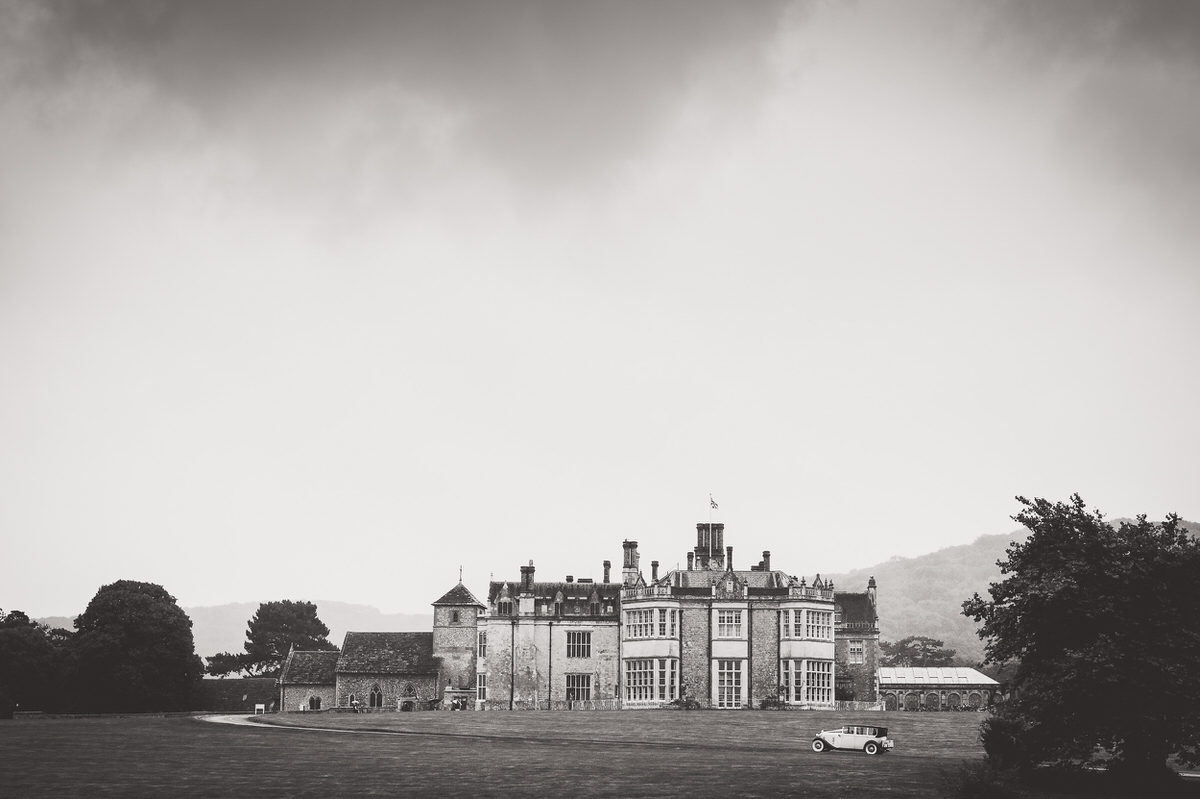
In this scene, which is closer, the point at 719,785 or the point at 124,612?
the point at 719,785

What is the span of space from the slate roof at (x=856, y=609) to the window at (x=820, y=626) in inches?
246

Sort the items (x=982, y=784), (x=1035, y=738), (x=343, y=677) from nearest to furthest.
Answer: (x=982, y=784) → (x=1035, y=738) → (x=343, y=677)

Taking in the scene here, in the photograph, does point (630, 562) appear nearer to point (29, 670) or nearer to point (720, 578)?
point (720, 578)

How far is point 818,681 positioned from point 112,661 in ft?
149

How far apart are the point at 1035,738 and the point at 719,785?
30.0ft

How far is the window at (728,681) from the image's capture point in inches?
2803

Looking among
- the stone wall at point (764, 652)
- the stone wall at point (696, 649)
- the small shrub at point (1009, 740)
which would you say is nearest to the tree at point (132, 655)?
the stone wall at point (696, 649)

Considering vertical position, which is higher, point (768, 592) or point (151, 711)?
point (768, 592)

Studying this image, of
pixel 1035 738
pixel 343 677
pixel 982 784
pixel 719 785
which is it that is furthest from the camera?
pixel 343 677

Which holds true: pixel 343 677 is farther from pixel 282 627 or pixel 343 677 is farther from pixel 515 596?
pixel 282 627

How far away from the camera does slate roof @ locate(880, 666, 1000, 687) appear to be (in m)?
84.3

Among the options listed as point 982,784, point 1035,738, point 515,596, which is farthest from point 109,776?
point 515,596

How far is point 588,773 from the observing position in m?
32.6

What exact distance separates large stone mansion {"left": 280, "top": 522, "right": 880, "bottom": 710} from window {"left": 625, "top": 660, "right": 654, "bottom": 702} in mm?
78
